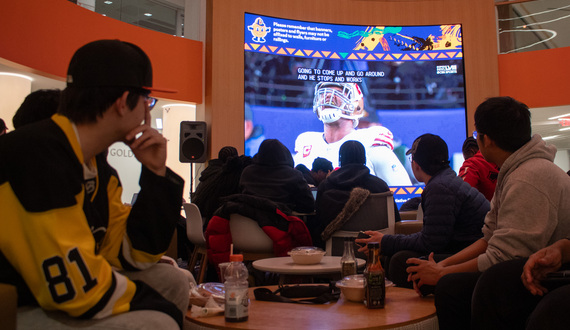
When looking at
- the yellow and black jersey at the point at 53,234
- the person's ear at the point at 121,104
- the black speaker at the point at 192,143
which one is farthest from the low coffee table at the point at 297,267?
the black speaker at the point at 192,143

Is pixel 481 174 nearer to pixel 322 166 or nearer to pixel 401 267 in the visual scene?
pixel 401 267

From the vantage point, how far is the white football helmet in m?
7.48

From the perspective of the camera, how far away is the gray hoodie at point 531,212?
1.59 m

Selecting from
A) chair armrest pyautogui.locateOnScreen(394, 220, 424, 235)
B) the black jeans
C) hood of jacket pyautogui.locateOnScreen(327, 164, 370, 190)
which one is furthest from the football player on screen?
the black jeans

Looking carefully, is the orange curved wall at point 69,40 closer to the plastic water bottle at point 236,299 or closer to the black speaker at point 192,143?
the black speaker at point 192,143

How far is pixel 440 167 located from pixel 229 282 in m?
1.43

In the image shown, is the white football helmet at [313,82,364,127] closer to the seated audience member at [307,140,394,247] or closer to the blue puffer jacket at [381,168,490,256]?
the seated audience member at [307,140,394,247]

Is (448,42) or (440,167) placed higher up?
(448,42)

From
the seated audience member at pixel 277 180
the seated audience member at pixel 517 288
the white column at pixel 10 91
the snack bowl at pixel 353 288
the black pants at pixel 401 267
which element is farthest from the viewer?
the white column at pixel 10 91

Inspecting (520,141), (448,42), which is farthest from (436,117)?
(520,141)

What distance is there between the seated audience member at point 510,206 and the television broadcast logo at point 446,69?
20.7ft

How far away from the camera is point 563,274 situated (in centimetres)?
141

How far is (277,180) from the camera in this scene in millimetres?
3871

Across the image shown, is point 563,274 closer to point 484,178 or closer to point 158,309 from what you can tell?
point 158,309
